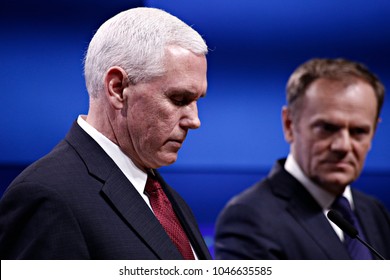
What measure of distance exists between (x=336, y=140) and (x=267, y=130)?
1.66ft

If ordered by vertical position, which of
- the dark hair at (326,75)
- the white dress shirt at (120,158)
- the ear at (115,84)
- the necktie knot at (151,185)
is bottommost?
the necktie knot at (151,185)

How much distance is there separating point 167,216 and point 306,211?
31.2 inches

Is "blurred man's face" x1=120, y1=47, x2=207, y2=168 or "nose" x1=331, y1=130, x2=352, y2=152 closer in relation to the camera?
"blurred man's face" x1=120, y1=47, x2=207, y2=168

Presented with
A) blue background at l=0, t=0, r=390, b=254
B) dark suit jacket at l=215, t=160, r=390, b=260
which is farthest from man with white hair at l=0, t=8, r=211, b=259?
blue background at l=0, t=0, r=390, b=254

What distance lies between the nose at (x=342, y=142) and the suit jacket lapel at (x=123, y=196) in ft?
3.34

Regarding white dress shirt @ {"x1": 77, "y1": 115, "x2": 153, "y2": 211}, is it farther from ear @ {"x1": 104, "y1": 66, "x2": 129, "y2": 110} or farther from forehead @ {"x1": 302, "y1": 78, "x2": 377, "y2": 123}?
forehead @ {"x1": 302, "y1": 78, "x2": 377, "y2": 123}

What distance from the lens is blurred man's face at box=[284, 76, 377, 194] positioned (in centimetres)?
218

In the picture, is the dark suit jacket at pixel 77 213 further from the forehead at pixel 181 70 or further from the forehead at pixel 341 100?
the forehead at pixel 341 100

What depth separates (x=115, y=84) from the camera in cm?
136

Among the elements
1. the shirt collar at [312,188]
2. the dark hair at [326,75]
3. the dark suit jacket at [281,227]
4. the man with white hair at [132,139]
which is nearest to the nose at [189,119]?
the man with white hair at [132,139]

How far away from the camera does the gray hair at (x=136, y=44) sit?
1354 mm

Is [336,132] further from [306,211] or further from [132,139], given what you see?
[132,139]
